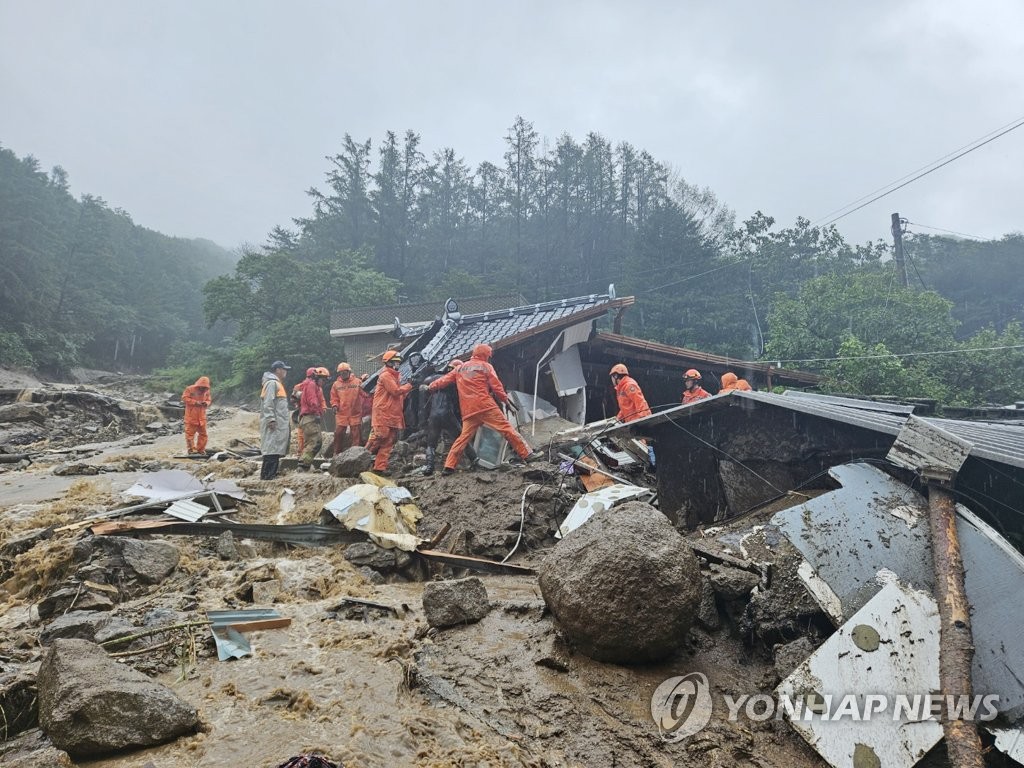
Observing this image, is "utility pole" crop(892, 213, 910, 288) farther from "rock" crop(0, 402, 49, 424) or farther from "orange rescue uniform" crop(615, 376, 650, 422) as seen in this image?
"rock" crop(0, 402, 49, 424)

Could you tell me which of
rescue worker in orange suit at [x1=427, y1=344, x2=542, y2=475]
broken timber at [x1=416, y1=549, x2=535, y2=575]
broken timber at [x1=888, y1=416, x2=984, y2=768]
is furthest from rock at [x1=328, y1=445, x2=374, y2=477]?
broken timber at [x1=888, y1=416, x2=984, y2=768]

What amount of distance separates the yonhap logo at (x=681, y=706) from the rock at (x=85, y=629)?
3003mm

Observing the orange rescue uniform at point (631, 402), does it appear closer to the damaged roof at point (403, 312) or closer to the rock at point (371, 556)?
the rock at point (371, 556)

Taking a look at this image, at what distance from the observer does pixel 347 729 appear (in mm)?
2178

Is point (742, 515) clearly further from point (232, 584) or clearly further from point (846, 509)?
point (232, 584)

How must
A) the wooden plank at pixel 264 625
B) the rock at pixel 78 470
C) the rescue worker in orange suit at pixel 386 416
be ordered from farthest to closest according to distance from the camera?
1. the rock at pixel 78 470
2. the rescue worker in orange suit at pixel 386 416
3. the wooden plank at pixel 264 625

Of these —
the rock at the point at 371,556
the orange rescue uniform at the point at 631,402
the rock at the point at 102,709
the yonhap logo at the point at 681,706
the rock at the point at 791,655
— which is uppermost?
the orange rescue uniform at the point at 631,402

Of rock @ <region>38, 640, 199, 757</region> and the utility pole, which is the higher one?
the utility pole

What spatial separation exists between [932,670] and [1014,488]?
1286mm

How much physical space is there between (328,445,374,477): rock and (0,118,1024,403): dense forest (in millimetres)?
11432

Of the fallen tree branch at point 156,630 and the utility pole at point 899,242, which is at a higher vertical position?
the utility pole at point 899,242

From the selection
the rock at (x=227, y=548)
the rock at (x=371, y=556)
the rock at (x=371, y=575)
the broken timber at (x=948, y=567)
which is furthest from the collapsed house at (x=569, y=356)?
the broken timber at (x=948, y=567)

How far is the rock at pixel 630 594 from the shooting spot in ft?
8.48

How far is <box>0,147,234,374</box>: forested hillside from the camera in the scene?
29.6 metres
